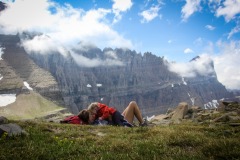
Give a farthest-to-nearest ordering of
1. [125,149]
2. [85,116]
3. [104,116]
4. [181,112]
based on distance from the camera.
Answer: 1. [181,112]
2. [85,116]
3. [104,116]
4. [125,149]

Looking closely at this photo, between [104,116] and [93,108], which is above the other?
[93,108]

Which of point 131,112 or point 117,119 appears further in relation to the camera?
point 131,112

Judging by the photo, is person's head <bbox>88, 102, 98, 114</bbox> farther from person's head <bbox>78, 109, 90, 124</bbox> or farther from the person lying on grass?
person's head <bbox>78, 109, 90, 124</bbox>

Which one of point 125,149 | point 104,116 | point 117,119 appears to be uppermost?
point 104,116

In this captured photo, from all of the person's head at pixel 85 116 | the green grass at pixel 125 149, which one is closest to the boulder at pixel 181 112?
the person's head at pixel 85 116

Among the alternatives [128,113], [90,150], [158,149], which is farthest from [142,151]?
[128,113]

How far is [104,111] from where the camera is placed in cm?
1953

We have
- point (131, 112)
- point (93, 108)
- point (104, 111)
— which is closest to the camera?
point (93, 108)

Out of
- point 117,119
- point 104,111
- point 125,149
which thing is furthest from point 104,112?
point 125,149

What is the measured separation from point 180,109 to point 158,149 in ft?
103

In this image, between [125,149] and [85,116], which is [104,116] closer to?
[85,116]

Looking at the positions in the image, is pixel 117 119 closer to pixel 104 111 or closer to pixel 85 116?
pixel 104 111

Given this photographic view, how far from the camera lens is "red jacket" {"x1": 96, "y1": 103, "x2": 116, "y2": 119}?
1942 centimetres

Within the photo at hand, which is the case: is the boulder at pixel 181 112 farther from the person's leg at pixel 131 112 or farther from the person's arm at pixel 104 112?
the person's arm at pixel 104 112
